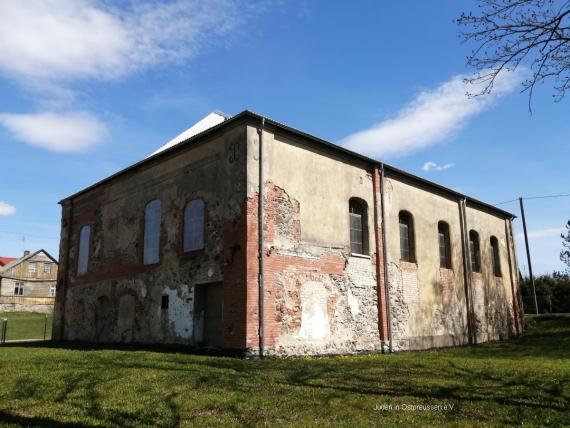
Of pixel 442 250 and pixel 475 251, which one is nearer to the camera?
pixel 442 250

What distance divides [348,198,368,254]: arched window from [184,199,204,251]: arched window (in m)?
4.71

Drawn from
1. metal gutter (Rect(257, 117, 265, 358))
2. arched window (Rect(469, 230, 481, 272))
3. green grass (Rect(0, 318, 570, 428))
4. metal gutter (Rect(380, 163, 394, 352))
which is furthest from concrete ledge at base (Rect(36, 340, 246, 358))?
arched window (Rect(469, 230, 481, 272))

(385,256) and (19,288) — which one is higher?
(19,288)

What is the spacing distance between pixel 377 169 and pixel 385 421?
469 inches

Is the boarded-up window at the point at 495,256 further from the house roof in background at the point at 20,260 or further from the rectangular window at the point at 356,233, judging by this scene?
the house roof in background at the point at 20,260

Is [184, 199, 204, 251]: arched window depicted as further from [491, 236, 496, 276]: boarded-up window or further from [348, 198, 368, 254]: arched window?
[491, 236, 496, 276]: boarded-up window

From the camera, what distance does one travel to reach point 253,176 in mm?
13070

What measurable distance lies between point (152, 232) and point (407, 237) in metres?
9.03

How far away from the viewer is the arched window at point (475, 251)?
853 inches

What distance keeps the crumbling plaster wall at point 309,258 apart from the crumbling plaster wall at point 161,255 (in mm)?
701

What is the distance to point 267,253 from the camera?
12.9 meters

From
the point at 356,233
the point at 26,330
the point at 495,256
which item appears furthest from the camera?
the point at 26,330

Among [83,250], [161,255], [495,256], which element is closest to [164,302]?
[161,255]

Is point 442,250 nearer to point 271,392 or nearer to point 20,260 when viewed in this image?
point 271,392
